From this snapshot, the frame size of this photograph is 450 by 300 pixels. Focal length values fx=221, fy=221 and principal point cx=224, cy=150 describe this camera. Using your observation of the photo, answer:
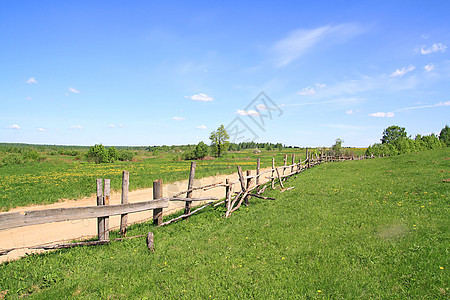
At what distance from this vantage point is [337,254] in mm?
5082

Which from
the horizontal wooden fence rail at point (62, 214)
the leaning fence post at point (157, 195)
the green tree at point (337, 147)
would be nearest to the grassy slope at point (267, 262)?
the leaning fence post at point (157, 195)

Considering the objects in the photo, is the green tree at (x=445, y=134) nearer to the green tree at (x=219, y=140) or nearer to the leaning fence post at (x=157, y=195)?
the green tree at (x=219, y=140)

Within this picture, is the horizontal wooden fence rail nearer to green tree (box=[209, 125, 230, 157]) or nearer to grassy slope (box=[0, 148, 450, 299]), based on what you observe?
grassy slope (box=[0, 148, 450, 299])

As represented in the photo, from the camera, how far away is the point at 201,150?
59.9 m

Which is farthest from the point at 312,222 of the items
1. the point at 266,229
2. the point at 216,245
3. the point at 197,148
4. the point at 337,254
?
the point at 197,148

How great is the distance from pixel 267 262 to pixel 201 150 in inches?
2186

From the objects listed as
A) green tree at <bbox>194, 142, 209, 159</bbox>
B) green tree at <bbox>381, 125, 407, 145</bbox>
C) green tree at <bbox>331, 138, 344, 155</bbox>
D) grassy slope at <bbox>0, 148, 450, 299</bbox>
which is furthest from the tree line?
grassy slope at <bbox>0, 148, 450, 299</bbox>

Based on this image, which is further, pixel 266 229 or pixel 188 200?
pixel 188 200

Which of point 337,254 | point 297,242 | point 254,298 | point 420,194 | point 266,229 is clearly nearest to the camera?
point 254,298

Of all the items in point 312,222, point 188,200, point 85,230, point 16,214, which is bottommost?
point 85,230

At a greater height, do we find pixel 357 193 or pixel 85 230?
pixel 357 193

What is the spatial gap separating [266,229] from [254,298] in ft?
10.4

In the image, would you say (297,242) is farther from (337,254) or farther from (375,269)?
(375,269)

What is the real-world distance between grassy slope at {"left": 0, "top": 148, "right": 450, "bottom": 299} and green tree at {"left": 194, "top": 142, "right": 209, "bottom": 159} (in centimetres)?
5260
